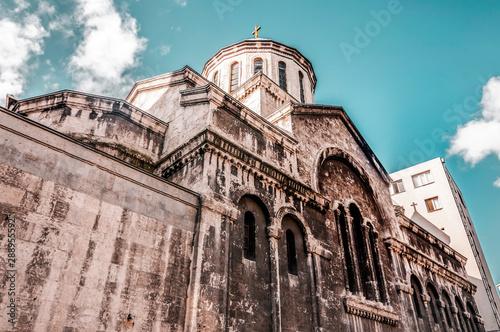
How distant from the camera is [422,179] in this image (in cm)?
2825

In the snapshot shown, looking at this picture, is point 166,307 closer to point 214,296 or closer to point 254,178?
point 214,296

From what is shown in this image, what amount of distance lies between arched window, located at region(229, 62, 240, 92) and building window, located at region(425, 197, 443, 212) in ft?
58.2

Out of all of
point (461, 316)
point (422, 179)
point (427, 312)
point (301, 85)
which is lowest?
point (427, 312)

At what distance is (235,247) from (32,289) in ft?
13.7

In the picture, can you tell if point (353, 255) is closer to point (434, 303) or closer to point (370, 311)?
point (370, 311)

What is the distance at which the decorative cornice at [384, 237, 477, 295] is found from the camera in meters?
15.0

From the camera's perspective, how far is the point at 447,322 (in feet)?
54.1

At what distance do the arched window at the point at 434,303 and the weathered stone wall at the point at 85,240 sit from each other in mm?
13834

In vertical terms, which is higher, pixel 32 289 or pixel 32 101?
pixel 32 101

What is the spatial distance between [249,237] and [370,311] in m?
5.62

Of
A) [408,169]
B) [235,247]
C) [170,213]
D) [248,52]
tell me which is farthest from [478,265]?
[170,213]

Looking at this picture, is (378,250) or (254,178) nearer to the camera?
(254,178)

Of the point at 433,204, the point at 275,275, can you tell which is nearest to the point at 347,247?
the point at 275,275

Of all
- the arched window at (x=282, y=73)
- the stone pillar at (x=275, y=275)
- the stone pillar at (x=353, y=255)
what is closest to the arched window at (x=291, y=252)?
the stone pillar at (x=275, y=275)
